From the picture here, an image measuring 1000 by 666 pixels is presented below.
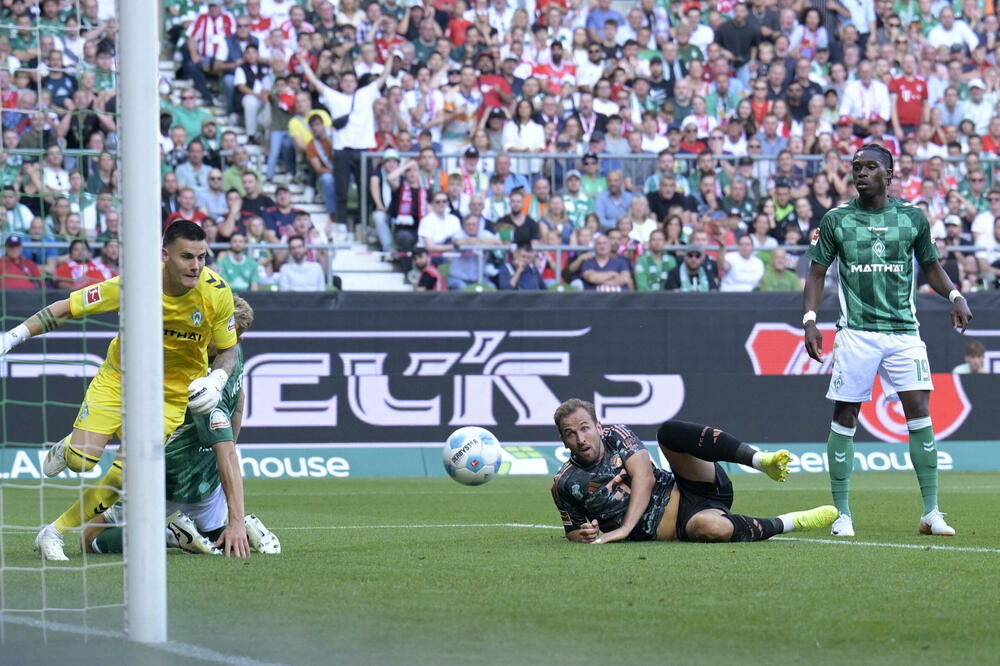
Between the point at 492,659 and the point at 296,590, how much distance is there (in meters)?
1.84

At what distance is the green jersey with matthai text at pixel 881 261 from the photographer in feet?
30.0

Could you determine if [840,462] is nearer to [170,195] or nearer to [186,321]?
[186,321]

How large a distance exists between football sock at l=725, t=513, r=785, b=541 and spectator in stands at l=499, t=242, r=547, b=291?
9777 mm

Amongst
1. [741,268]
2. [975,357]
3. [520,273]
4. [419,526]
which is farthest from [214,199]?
[975,357]

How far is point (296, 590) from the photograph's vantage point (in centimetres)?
652

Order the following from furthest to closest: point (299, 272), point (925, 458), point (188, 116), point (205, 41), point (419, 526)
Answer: point (205, 41) → point (188, 116) → point (299, 272) → point (419, 526) → point (925, 458)

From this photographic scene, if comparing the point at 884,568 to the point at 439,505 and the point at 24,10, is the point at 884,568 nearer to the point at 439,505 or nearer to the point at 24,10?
the point at 439,505

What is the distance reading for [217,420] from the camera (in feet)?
25.8

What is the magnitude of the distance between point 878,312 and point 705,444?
5.63 ft

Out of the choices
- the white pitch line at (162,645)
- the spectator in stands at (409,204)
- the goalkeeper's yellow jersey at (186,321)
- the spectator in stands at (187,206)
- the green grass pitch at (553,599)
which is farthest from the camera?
the spectator in stands at (409,204)

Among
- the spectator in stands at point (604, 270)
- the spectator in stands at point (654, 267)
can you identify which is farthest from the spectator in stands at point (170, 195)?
the spectator in stands at point (654, 267)

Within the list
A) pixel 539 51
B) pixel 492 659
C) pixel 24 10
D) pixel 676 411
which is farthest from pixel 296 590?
pixel 539 51

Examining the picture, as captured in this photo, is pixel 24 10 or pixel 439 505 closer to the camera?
pixel 439 505

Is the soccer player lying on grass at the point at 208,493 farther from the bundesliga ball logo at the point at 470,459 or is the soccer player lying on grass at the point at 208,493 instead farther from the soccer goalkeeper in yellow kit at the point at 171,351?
the bundesliga ball logo at the point at 470,459
